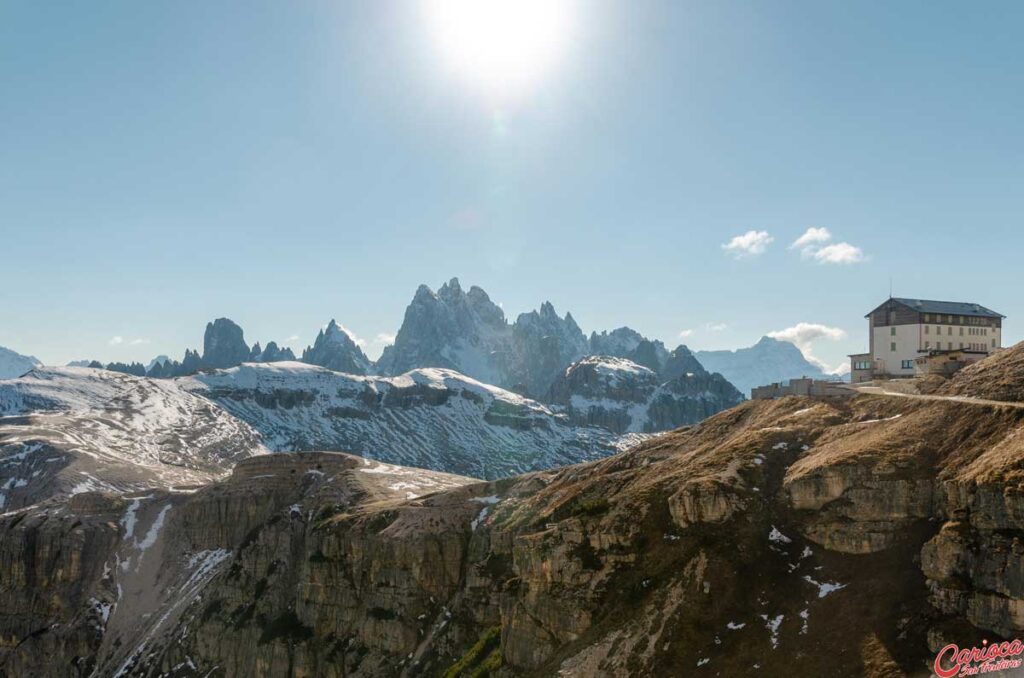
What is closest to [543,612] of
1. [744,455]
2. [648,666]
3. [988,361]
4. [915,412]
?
[648,666]

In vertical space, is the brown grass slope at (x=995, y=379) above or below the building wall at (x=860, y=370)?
below

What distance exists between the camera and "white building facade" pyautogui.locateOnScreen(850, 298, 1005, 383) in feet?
449

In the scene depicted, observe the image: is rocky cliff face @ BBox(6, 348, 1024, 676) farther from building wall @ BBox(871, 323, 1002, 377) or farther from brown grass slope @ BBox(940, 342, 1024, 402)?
building wall @ BBox(871, 323, 1002, 377)

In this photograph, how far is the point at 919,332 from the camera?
447ft

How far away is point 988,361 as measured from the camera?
96375mm

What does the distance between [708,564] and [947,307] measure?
91.0 meters

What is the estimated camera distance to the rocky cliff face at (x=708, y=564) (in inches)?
2584

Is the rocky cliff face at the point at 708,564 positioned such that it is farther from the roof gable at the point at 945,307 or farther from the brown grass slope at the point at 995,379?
the roof gable at the point at 945,307

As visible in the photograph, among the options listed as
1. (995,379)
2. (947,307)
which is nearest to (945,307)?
(947,307)

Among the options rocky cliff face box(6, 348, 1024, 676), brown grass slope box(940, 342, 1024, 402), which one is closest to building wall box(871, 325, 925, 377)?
rocky cliff face box(6, 348, 1024, 676)

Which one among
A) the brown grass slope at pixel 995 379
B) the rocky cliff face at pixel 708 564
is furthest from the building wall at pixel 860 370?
the brown grass slope at pixel 995 379

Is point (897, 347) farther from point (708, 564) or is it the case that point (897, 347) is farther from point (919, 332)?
point (708, 564)

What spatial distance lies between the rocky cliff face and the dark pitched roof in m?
42.4

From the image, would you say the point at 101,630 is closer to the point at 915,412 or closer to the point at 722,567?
the point at 722,567
